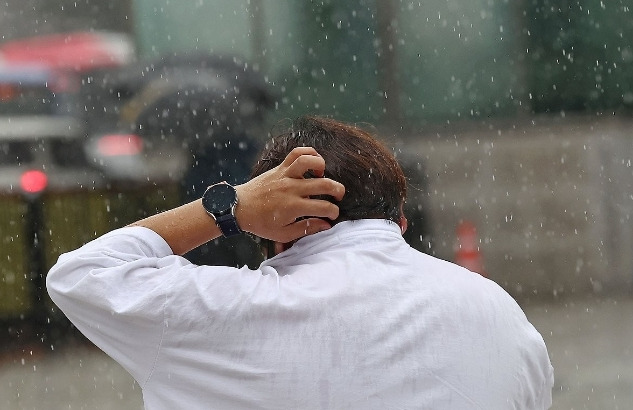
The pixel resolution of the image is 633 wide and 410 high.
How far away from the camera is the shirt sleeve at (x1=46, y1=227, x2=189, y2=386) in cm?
156

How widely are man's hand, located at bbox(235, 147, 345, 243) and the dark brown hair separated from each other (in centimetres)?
5

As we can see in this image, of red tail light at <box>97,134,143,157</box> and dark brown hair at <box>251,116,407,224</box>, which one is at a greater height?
dark brown hair at <box>251,116,407,224</box>

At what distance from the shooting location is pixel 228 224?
169 centimetres

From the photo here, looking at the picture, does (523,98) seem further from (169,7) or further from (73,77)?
(73,77)

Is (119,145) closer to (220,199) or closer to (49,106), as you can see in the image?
(49,106)

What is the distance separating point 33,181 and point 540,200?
12.1 ft

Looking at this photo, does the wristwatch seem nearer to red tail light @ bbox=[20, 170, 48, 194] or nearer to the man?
the man

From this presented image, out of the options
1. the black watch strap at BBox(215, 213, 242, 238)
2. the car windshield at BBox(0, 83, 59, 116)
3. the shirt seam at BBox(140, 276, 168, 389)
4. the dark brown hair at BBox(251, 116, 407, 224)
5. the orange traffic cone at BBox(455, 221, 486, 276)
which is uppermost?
the dark brown hair at BBox(251, 116, 407, 224)

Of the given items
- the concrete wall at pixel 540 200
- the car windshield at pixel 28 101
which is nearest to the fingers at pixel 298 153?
the car windshield at pixel 28 101

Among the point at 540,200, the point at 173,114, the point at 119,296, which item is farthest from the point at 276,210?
the point at 540,200

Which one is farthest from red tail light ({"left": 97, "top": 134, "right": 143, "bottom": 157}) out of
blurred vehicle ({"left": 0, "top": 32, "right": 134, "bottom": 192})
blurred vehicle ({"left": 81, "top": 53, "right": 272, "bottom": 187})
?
blurred vehicle ({"left": 0, "top": 32, "right": 134, "bottom": 192})

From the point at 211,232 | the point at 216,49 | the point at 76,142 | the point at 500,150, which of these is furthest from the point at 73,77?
the point at 211,232

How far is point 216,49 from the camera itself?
288 inches

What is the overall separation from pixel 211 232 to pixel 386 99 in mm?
5944
